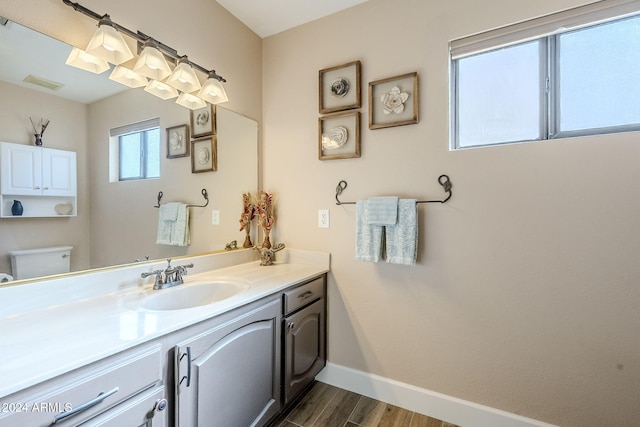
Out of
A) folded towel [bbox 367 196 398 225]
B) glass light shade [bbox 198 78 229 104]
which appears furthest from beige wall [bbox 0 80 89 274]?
folded towel [bbox 367 196 398 225]

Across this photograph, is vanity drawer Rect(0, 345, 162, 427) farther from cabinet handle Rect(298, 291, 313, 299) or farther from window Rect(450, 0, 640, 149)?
window Rect(450, 0, 640, 149)

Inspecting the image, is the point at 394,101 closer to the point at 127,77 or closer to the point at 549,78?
the point at 549,78

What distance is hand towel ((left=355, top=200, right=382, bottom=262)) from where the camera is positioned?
1.61 meters

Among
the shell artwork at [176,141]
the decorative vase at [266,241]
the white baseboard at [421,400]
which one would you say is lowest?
the white baseboard at [421,400]

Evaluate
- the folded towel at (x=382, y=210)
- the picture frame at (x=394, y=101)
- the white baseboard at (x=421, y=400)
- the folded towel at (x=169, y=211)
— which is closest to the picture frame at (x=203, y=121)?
the folded towel at (x=169, y=211)

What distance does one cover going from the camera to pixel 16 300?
996mm

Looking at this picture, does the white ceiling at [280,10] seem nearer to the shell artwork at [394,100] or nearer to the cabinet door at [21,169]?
the shell artwork at [394,100]

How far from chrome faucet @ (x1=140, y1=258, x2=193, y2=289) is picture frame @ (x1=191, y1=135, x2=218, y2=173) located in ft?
1.94

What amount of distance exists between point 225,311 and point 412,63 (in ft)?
5.38

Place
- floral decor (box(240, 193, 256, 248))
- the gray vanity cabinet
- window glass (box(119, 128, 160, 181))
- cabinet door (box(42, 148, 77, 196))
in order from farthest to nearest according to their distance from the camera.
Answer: floral decor (box(240, 193, 256, 248))
the gray vanity cabinet
window glass (box(119, 128, 160, 181))
cabinet door (box(42, 148, 77, 196))

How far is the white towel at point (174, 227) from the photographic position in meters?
1.50

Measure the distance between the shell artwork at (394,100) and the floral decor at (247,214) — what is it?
1.11m

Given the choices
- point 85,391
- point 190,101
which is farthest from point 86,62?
point 85,391

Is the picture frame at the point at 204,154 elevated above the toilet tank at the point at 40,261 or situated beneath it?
elevated above
